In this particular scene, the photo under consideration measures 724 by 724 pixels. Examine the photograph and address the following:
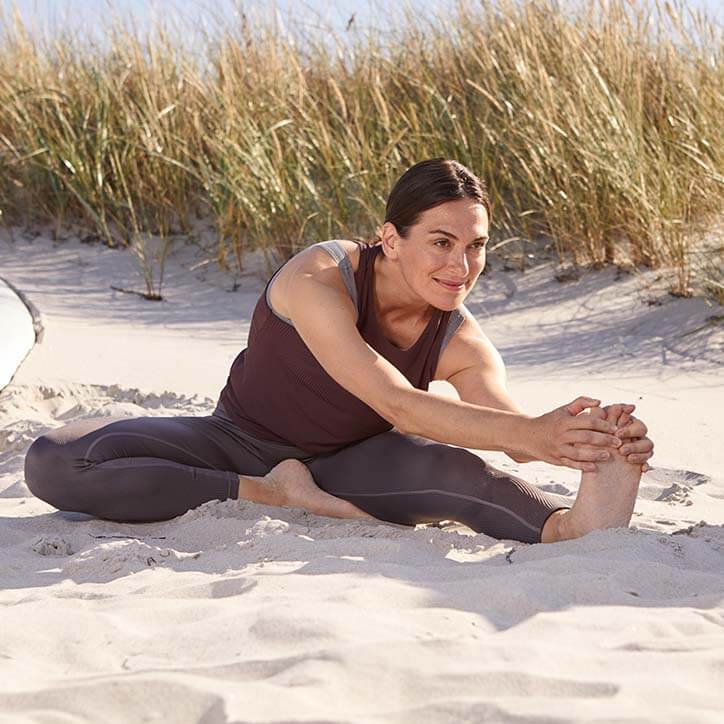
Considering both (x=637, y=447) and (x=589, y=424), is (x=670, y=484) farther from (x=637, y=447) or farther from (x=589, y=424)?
(x=589, y=424)

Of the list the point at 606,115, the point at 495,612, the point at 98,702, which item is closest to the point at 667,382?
the point at 606,115

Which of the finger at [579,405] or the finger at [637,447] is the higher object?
the finger at [579,405]

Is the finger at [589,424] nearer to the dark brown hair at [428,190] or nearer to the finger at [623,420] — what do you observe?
the finger at [623,420]

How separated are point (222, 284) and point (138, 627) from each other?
4462mm

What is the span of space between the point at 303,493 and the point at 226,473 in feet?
0.69

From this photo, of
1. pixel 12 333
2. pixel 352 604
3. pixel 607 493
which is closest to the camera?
pixel 352 604

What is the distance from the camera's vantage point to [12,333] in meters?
4.43

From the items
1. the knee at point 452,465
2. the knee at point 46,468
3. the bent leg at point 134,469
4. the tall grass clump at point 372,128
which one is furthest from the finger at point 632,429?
the tall grass clump at point 372,128

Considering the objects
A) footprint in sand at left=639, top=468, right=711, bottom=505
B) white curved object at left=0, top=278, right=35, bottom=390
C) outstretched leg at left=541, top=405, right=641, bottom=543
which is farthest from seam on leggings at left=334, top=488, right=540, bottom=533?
white curved object at left=0, top=278, right=35, bottom=390

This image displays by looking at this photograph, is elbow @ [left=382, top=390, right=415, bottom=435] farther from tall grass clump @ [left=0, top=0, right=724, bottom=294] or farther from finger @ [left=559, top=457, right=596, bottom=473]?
tall grass clump @ [left=0, top=0, right=724, bottom=294]

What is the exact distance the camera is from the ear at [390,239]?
287 cm

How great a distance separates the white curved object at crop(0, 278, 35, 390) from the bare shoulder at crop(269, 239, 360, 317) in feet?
4.91

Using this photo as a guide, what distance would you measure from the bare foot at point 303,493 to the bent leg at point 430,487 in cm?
3

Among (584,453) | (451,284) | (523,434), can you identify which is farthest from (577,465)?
(451,284)
